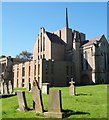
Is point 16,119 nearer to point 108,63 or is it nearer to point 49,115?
point 49,115

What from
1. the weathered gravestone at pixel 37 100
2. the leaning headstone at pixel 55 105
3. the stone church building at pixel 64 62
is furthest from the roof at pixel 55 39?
the leaning headstone at pixel 55 105

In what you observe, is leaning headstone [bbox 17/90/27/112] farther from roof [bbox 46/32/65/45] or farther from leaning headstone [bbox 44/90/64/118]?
roof [bbox 46/32/65/45]

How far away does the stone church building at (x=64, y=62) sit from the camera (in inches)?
2314

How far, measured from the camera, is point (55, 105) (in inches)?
498

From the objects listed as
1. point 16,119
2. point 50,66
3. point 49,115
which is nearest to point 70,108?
point 49,115

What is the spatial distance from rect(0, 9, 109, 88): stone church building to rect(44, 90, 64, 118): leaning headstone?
43138 mm

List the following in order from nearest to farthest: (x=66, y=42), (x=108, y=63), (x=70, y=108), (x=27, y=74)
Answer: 1. (x=70, y=108)
2. (x=27, y=74)
3. (x=108, y=63)
4. (x=66, y=42)

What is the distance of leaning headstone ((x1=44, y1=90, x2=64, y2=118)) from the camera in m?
12.3

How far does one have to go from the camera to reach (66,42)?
71562mm

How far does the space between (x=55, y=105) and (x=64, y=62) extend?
1941 inches

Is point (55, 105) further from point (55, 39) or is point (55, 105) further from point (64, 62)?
point (55, 39)

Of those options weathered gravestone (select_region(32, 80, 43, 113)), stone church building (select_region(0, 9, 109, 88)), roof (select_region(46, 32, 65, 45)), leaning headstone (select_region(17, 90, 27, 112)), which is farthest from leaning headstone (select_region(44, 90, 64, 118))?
roof (select_region(46, 32, 65, 45))

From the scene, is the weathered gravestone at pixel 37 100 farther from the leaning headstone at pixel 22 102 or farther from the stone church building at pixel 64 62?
the stone church building at pixel 64 62

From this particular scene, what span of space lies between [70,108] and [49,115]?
2219 mm
